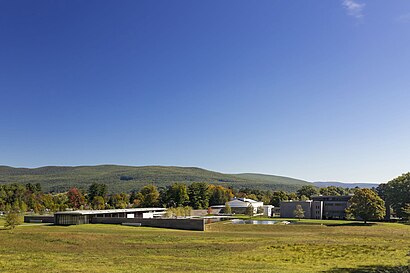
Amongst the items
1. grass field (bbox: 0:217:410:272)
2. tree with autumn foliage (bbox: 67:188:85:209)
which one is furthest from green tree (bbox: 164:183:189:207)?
grass field (bbox: 0:217:410:272)

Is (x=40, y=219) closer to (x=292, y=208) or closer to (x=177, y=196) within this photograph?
(x=177, y=196)

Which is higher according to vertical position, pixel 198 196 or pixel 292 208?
pixel 198 196

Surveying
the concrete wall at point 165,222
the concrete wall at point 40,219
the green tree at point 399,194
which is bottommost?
the concrete wall at point 40,219

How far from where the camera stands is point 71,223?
81938 millimetres

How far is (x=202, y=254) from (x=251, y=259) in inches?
227

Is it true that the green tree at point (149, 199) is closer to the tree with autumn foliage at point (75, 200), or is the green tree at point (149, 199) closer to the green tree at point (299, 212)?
the tree with autumn foliage at point (75, 200)

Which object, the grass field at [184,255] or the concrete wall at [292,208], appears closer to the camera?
the grass field at [184,255]

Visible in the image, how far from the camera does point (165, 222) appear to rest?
76.8m

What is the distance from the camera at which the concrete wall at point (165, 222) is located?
72562 mm

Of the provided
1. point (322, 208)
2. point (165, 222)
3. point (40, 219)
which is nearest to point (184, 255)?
point (165, 222)

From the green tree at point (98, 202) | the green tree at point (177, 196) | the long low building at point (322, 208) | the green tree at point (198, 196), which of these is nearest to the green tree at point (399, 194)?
the long low building at point (322, 208)

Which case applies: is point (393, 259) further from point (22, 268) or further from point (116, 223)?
point (116, 223)

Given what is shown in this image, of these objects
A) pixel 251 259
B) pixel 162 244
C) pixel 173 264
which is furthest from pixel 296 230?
pixel 173 264

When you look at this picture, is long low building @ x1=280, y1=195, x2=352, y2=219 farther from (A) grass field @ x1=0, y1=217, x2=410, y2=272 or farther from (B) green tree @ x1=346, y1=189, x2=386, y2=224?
(A) grass field @ x1=0, y1=217, x2=410, y2=272
